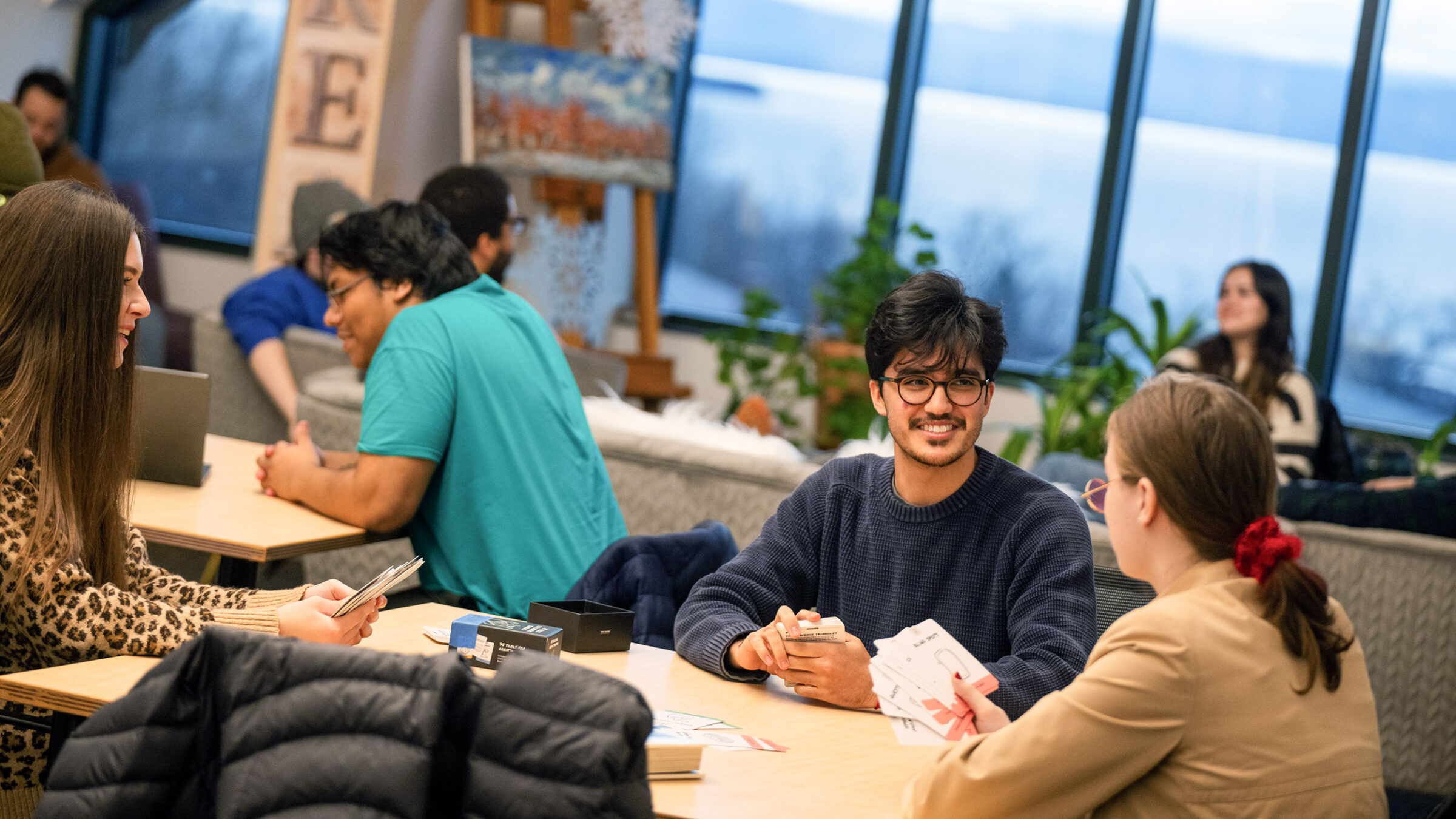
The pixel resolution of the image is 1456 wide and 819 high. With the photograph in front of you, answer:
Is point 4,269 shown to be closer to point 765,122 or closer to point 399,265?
point 399,265

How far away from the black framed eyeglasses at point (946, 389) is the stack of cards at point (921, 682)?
549 mm

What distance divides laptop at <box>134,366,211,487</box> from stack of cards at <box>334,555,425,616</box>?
46.2 inches

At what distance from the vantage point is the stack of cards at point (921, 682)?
173 cm

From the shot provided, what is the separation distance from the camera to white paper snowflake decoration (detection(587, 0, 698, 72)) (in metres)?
6.67

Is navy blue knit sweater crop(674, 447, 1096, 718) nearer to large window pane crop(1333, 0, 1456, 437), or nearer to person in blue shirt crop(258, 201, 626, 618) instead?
person in blue shirt crop(258, 201, 626, 618)

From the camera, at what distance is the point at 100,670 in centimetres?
170

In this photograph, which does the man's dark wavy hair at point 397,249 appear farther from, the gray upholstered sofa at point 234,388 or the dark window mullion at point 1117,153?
the dark window mullion at point 1117,153

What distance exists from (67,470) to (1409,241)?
6.74 metres

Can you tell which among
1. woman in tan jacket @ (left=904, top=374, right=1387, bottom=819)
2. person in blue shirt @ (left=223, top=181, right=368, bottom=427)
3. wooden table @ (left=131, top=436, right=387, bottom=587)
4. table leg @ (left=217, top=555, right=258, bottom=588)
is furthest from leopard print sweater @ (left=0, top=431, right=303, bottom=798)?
person in blue shirt @ (left=223, top=181, right=368, bottom=427)

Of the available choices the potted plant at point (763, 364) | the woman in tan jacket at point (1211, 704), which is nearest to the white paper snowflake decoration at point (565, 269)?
the potted plant at point (763, 364)

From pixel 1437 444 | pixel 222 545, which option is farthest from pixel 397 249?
pixel 1437 444

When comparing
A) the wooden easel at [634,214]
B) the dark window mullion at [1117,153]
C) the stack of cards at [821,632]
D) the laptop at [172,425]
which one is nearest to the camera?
the stack of cards at [821,632]

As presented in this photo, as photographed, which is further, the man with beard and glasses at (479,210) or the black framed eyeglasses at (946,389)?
the man with beard and glasses at (479,210)

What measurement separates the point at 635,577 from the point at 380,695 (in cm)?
121
